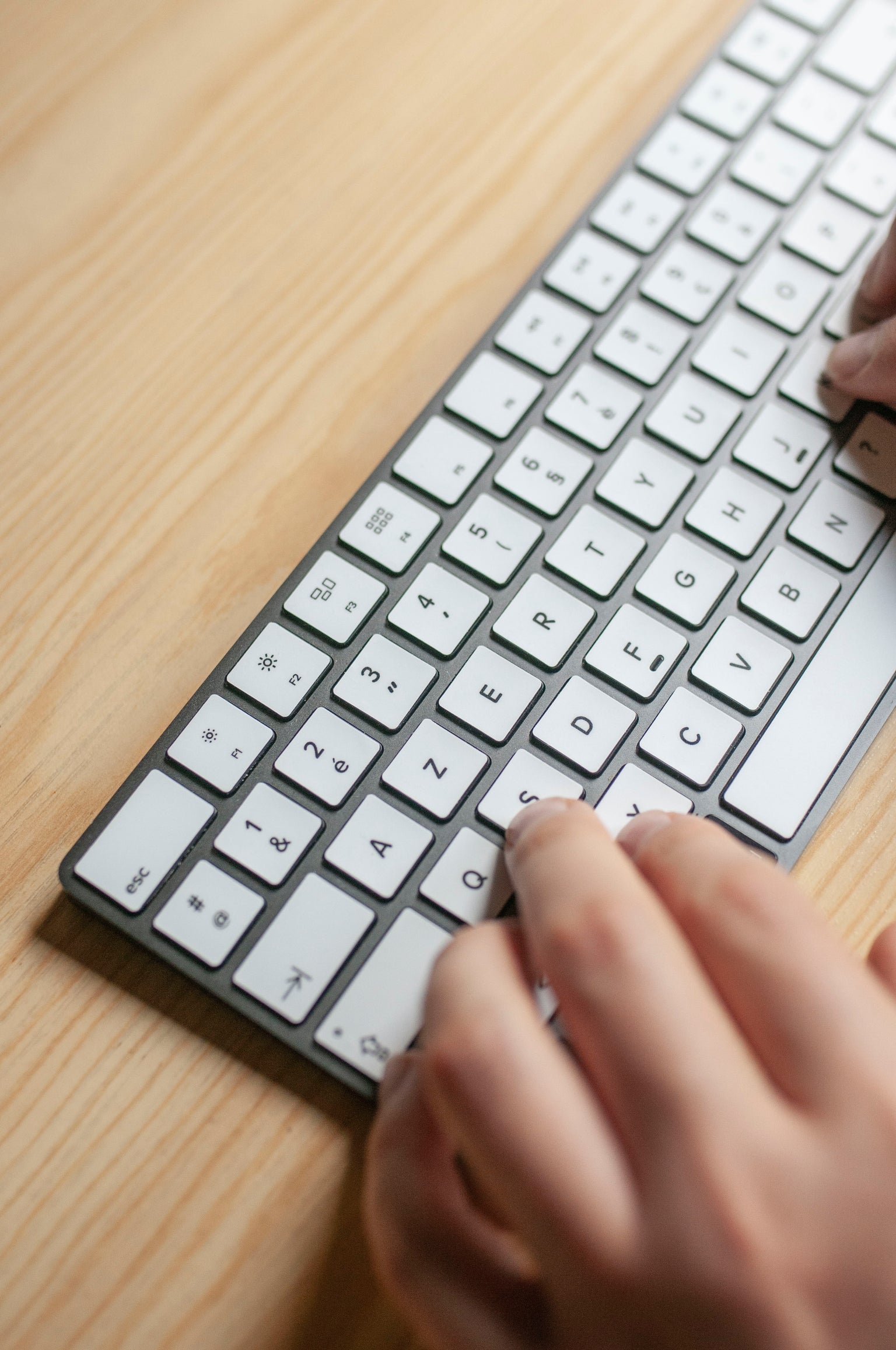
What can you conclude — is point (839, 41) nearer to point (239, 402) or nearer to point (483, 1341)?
point (239, 402)

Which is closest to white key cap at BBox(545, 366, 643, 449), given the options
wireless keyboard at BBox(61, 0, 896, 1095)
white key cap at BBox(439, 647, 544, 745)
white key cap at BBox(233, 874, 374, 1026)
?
wireless keyboard at BBox(61, 0, 896, 1095)

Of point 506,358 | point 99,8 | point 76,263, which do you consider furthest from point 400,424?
point 99,8

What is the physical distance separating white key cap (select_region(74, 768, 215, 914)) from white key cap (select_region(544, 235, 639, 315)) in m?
0.26

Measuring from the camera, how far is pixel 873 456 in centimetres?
43

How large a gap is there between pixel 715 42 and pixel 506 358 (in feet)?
0.73

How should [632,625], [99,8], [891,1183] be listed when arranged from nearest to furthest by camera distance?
[891,1183], [632,625], [99,8]

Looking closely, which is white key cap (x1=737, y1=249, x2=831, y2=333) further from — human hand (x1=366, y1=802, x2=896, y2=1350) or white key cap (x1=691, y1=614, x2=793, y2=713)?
human hand (x1=366, y1=802, x2=896, y2=1350)

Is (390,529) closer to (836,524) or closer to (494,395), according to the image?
(494,395)

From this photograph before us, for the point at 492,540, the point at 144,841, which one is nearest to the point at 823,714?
the point at 492,540

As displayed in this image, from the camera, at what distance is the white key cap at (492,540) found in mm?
396

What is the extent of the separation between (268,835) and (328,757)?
0.11 ft

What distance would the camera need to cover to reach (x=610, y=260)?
452 mm

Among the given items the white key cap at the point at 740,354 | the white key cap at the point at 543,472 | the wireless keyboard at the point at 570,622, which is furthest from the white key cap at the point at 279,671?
the white key cap at the point at 740,354

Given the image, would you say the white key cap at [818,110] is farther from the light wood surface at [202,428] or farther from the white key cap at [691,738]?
the white key cap at [691,738]
